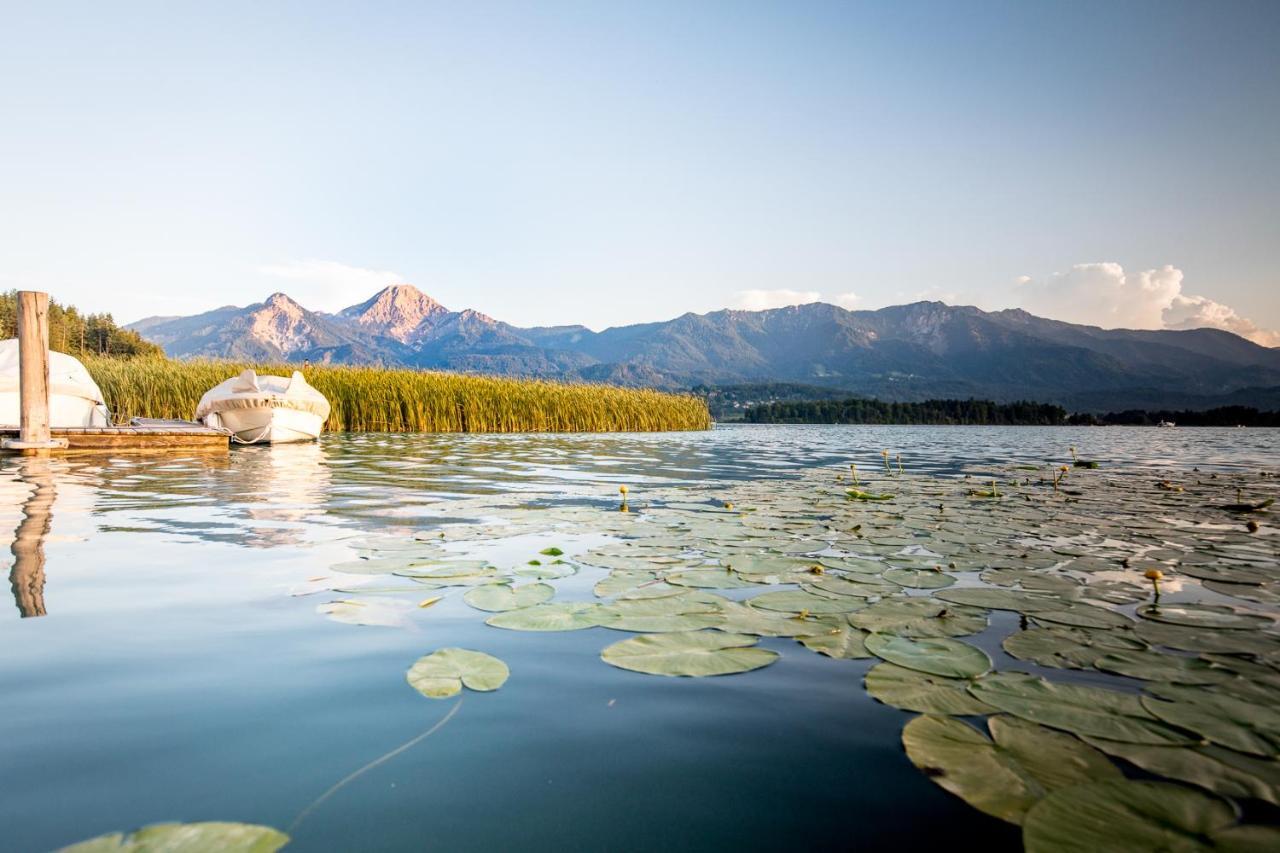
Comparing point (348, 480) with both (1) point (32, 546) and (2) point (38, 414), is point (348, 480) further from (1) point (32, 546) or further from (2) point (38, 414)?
(2) point (38, 414)

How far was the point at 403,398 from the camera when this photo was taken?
24031 mm

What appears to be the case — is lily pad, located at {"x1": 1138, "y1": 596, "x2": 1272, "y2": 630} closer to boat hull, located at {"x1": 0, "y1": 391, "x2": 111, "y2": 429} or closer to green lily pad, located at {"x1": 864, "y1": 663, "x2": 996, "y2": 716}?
green lily pad, located at {"x1": 864, "y1": 663, "x2": 996, "y2": 716}

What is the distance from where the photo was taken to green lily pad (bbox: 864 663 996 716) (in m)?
2.07

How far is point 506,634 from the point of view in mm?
2832

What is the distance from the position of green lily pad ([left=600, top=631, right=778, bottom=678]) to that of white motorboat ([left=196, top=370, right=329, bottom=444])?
15453mm

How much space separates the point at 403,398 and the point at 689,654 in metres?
23.3

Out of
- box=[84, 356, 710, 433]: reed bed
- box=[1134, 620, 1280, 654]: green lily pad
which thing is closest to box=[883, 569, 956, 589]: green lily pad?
box=[1134, 620, 1280, 654]: green lily pad

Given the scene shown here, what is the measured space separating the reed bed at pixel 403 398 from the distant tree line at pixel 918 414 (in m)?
42.8

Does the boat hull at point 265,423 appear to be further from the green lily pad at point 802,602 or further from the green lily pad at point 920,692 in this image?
the green lily pad at point 920,692

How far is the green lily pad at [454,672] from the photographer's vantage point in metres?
2.18

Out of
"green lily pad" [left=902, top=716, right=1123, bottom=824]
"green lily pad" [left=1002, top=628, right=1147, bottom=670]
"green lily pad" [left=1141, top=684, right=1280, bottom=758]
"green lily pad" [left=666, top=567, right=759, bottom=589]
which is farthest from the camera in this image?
"green lily pad" [left=666, top=567, right=759, bottom=589]

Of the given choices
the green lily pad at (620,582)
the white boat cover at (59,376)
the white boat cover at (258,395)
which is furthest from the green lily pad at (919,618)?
the white boat cover at (59,376)

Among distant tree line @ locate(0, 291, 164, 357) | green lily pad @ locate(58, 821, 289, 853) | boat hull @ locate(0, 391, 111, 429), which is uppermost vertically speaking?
distant tree line @ locate(0, 291, 164, 357)

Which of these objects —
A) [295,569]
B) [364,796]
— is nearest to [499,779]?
[364,796]
